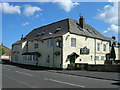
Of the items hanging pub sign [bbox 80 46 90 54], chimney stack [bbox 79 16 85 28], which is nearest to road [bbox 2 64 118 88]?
hanging pub sign [bbox 80 46 90 54]

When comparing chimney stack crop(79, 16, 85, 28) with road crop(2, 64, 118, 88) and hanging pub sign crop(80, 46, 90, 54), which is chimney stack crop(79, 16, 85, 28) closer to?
hanging pub sign crop(80, 46, 90, 54)

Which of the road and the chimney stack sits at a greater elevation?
the chimney stack

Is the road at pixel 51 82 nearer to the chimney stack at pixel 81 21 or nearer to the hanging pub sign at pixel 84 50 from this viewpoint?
the hanging pub sign at pixel 84 50

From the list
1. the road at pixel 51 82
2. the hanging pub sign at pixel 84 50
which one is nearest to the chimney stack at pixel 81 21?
the hanging pub sign at pixel 84 50

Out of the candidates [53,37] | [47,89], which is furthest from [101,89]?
[53,37]

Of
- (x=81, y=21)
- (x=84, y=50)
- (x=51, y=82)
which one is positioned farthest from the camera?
(x=81, y=21)

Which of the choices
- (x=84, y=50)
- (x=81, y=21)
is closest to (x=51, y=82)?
(x=84, y=50)

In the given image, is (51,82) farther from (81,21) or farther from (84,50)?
(81,21)

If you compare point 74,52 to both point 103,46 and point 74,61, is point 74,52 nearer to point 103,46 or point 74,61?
point 74,61

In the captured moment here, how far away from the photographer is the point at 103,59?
3219 centimetres

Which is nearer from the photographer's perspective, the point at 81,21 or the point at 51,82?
the point at 51,82

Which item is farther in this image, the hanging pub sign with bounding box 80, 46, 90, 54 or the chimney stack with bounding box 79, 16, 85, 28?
the chimney stack with bounding box 79, 16, 85, 28

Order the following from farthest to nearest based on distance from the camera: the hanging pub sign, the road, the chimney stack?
the chimney stack → the hanging pub sign → the road

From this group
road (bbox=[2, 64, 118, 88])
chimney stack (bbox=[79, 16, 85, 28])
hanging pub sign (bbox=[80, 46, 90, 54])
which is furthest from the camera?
chimney stack (bbox=[79, 16, 85, 28])
